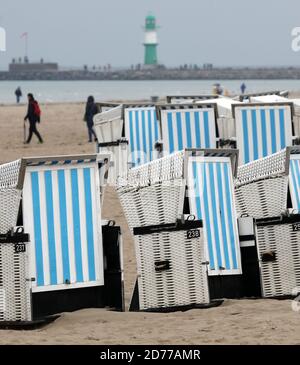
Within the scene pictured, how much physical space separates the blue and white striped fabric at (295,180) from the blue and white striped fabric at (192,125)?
5.33 metres

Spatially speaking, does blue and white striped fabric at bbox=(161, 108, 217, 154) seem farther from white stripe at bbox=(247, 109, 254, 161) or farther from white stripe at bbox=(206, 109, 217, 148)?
white stripe at bbox=(247, 109, 254, 161)

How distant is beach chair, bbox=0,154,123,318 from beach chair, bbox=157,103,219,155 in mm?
6249

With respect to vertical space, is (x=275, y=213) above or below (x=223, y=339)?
above

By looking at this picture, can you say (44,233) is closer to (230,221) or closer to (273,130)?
(230,221)

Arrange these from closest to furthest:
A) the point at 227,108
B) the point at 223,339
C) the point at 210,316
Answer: the point at 223,339, the point at 210,316, the point at 227,108

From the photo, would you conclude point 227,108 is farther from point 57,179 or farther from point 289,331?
point 289,331

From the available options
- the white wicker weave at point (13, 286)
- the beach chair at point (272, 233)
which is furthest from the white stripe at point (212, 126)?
the white wicker weave at point (13, 286)

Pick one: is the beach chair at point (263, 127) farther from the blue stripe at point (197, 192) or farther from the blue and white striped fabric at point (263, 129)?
the blue stripe at point (197, 192)

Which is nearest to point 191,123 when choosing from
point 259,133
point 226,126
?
point 226,126

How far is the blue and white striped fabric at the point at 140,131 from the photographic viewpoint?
54.2ft

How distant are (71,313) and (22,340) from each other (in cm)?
106

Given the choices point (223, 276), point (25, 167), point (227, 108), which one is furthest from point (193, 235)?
point (227, 108)

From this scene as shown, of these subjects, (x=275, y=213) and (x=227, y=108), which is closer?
(x=275, y=213)

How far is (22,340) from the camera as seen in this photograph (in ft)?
24.0
